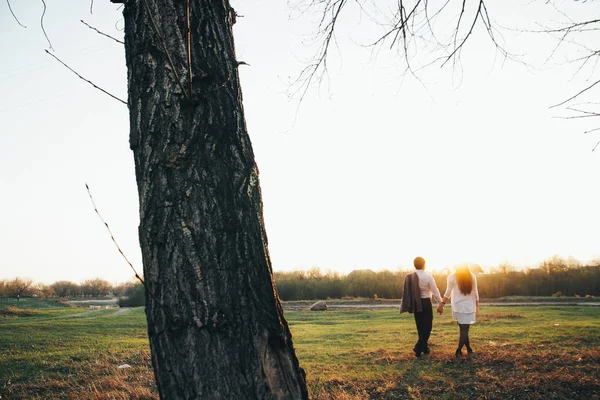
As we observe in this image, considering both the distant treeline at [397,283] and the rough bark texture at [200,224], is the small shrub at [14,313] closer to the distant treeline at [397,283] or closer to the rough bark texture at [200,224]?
the distant treeline at [397,283]

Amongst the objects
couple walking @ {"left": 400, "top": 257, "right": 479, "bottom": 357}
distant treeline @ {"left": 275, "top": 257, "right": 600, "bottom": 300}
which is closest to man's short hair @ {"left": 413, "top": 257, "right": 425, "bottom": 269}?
couple walking @ {"left": 400, "top": 257, "right": 479, "bottom": 357}

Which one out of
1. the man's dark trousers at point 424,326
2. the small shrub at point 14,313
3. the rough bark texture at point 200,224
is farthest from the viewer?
the small shrub at point 14,313

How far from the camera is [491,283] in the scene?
1268 inches

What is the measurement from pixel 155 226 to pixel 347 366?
6.02 m

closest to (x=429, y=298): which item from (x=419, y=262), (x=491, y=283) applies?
(x=419, y=262)

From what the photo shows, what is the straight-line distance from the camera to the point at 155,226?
1.91 meters

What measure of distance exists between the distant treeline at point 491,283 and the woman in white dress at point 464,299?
21.8 metres

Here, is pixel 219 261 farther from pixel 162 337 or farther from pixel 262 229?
pixel 162 337

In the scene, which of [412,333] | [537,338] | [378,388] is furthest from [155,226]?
[412,333]

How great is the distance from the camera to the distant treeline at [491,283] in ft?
98.3

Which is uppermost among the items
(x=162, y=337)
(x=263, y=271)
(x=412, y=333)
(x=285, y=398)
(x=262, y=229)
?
(x=262, y=229)

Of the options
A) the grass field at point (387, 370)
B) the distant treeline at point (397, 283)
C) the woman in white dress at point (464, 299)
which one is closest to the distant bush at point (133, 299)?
the distant treeline at point (397, 283)

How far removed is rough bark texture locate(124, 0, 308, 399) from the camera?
1.80m

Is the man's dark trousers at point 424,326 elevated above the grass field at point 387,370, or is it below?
above
